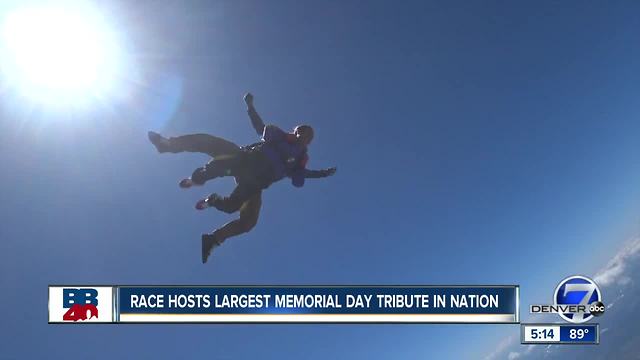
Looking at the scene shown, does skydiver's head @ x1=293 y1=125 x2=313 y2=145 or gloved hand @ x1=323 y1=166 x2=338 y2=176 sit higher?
skydiver's head @ x1=293 y1=125 x2=313 y2=145

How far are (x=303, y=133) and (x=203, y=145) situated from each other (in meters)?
3.53

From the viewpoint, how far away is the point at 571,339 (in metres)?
15.9

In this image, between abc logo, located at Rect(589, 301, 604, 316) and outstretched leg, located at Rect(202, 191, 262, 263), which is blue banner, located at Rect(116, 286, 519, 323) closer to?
outstretched leg, located at Rect(202, 191, 262, 263)

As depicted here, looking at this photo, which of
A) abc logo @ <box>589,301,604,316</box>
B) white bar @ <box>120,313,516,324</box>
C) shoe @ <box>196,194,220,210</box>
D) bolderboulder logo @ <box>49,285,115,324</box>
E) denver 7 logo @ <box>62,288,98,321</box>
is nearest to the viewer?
shoe @ <box>196,194,220,210</box>

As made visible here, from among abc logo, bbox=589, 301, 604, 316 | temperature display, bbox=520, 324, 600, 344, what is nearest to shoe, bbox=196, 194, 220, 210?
temperature display, bbox=520, 324, 600, 344

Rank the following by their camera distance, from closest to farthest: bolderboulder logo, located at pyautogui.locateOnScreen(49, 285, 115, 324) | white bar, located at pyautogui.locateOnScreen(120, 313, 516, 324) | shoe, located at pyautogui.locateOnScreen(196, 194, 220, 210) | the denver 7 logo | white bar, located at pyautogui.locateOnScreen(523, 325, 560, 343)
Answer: shoe, located at pyautogui.locateOnScreen(196, 194, 220, 210), white bar, located at pyautogui.locateOnScreen(120, 313, 516, 324), bolderboulder logo, located at pyautogui.locateOnScreen(49, 285, 115, 324), the denver 7 logo, white bar, located at pyautogui.locateOnScreen(523, 325, 560, 343)

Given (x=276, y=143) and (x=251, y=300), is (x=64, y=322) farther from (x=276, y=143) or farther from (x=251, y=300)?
(x=276, y=143)

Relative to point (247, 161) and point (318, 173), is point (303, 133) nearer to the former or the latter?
point (318, 173)

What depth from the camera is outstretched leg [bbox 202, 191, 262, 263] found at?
14.0m

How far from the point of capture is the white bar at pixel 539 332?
15.7m

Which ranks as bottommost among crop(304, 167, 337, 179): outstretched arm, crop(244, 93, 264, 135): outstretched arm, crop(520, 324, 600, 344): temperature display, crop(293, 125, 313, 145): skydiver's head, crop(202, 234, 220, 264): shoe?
crop(520, 324, 600, 344): temperature display

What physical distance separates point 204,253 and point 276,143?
4482 mm

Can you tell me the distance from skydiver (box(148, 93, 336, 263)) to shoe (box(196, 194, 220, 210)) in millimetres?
354

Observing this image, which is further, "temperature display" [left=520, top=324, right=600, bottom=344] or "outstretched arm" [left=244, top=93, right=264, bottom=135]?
"temperature display" [left=520, top=324, right=600, bottom=344]
